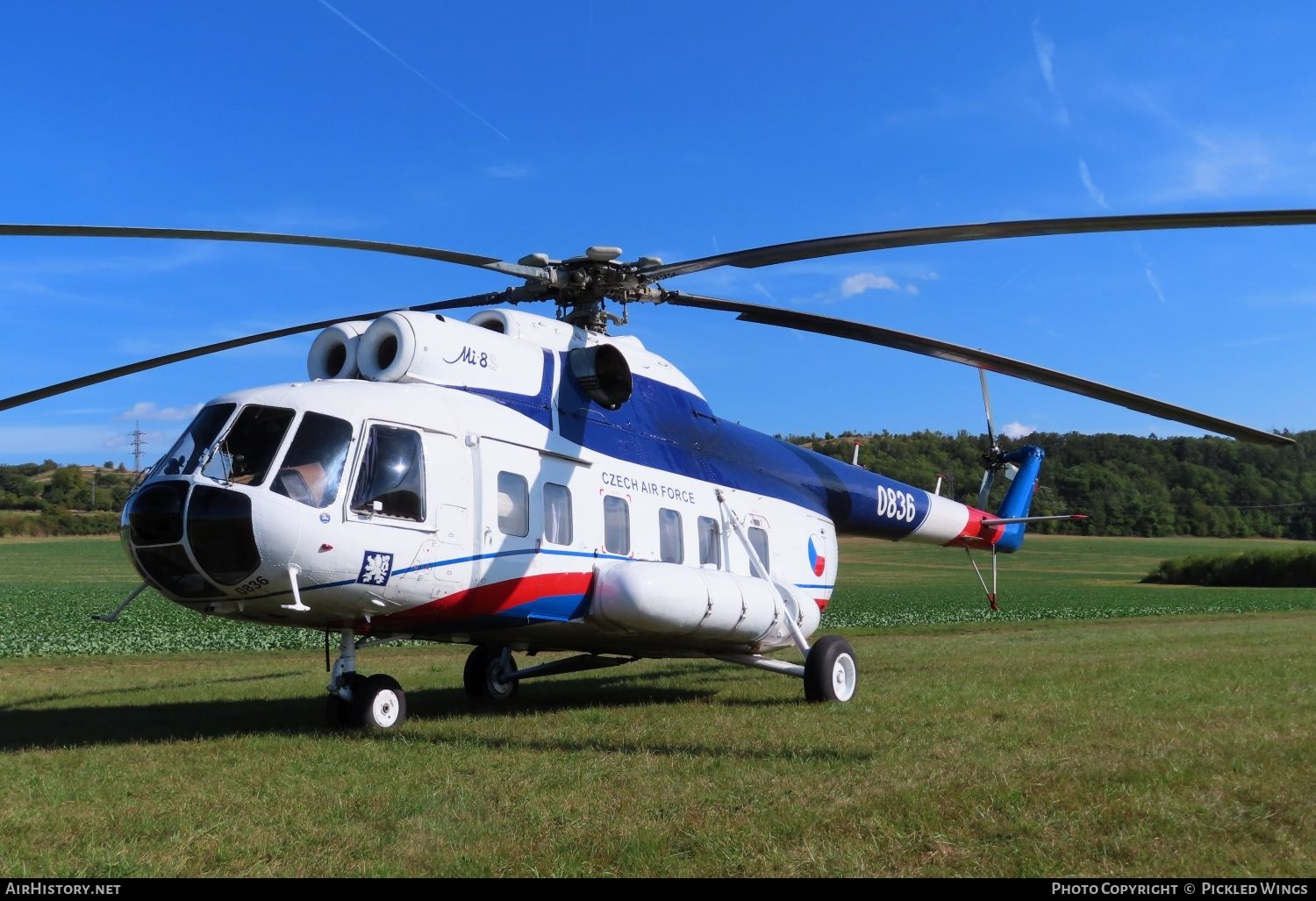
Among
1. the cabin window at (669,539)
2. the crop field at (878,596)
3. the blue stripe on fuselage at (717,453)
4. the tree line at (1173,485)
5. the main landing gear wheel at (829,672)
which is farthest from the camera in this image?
the tree line at (1173,485)

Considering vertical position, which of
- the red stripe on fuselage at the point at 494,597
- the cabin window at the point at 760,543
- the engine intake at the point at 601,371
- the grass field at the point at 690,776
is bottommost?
the grass field at the point at 690,776

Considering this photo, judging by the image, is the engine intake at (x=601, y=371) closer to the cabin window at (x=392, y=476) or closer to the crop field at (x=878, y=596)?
the cabin window at (x=392, y=476)

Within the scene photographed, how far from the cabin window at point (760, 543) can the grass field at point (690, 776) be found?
5.33 feet

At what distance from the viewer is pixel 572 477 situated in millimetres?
10695

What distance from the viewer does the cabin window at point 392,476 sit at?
350 inches

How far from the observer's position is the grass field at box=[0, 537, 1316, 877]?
525 centimetres

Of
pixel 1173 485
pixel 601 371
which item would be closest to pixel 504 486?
pixel 601 371

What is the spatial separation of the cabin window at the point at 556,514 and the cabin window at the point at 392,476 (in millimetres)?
1481

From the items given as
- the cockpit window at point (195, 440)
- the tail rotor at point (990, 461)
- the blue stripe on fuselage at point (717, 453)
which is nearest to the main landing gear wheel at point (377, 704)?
the cockpit window at point (195, 440)

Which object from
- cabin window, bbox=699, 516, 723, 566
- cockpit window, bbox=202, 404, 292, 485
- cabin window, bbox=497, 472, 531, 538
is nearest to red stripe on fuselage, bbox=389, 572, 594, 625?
cabin window, bbox=497, 472, 531, 538

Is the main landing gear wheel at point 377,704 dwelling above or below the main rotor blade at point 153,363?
below

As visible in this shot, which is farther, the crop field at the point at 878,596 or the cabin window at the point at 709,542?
the crop field at the point at 878,596

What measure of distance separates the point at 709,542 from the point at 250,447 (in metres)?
5.50

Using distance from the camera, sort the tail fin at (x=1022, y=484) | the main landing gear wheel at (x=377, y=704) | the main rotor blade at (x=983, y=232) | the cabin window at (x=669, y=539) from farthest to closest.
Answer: the tail fin at (x=1022, y=484) < the cabin window at (x=669, y=539) < the main landing gear wheel at (x=377, y=704) < the main rotor blade at (x=983, y=232)
